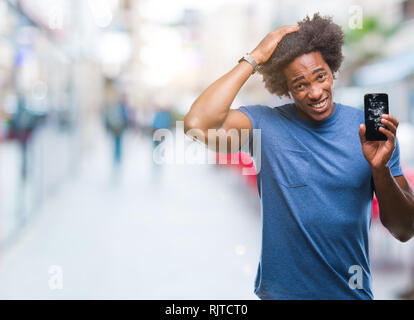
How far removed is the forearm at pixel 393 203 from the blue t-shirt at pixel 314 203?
55 millimetres

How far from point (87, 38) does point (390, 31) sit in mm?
9780

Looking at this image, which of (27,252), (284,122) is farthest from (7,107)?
(284,122)

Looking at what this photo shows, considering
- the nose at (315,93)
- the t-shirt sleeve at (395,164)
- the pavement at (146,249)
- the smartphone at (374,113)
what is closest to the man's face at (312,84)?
the nose at (315,93)

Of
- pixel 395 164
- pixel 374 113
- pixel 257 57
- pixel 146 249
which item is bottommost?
pixel 146 249

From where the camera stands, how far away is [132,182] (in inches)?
368

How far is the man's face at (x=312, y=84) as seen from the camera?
145cm

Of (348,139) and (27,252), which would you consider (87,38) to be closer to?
(27,252)

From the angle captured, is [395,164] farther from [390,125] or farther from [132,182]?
[132,182]

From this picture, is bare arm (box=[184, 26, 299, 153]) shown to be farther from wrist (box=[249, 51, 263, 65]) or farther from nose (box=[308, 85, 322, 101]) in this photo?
nose (box=[308, 85, 322, 101])

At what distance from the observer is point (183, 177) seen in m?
10.4

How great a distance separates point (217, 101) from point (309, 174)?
1.09ft

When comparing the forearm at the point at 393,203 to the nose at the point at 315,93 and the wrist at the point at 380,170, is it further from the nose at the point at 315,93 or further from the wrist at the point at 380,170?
the nose at the point at 315,93

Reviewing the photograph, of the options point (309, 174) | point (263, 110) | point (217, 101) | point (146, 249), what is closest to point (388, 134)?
point (309, 174)

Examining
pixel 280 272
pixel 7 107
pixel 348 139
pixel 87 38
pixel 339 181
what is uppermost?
pixel 87 38
